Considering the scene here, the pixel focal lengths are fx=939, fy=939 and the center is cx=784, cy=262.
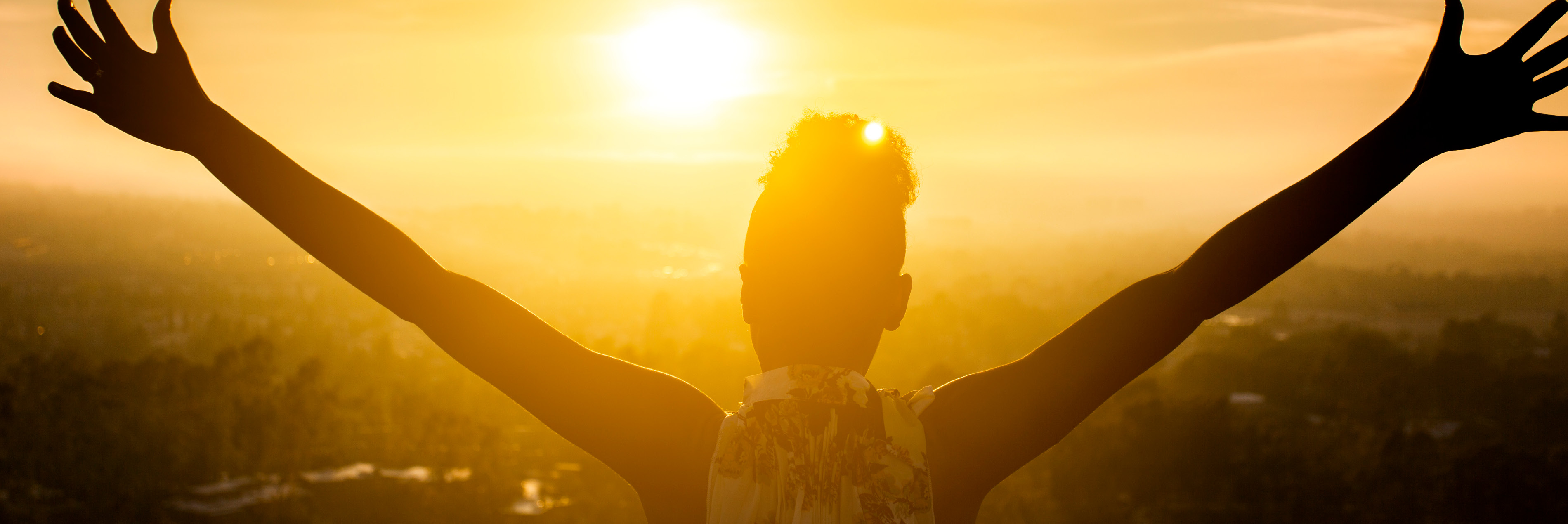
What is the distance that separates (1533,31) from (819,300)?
199cm

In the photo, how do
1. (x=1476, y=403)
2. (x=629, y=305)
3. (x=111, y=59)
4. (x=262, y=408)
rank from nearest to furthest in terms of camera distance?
(x=111, y=59) < (x=262, y=408) < (x=1476, y=403) < (x=629, y=305)

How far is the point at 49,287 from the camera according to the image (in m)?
181

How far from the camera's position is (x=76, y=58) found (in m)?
2.43

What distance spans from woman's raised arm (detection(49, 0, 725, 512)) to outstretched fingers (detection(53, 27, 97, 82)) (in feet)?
0.27

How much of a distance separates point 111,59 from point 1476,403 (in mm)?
117413

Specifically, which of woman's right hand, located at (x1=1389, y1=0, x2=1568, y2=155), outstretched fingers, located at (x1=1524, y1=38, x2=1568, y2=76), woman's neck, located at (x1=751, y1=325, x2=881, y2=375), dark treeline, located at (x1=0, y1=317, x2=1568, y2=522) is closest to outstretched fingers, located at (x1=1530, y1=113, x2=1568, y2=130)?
woman's right hand, located at (x1=1389, y1=0, x2=1568, y2=155)

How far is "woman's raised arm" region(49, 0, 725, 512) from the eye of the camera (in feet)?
8.25

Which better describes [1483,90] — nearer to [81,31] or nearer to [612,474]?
[81,31]

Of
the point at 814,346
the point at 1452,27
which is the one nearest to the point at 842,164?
the point at 814,346

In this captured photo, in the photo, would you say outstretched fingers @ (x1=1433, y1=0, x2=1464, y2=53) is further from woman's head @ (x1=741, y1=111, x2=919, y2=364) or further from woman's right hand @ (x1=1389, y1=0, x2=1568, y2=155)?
woman's head @ (x1=741, y1=111, x2=919, y2=364)

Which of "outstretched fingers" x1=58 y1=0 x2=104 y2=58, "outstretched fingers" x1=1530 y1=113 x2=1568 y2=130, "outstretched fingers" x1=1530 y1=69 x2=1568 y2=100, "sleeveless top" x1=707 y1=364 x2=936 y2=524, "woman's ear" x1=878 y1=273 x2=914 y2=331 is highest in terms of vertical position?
"outstretched fingers" x1=58 y1=0 x2=104 y2=58

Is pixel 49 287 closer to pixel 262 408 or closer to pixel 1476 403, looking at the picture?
pixel 262 408

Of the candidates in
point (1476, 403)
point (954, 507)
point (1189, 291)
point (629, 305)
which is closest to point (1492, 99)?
point (1189, 291)

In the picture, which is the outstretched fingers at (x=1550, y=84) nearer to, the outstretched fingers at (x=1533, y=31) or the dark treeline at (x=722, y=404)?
the outstretched fingers at (x=1533, y=31)
